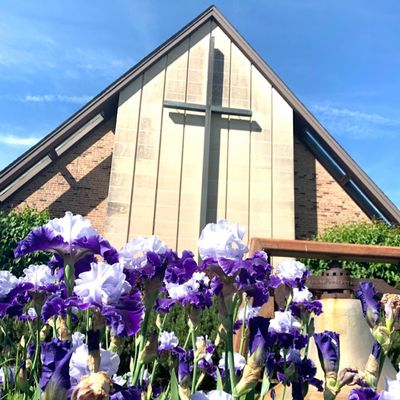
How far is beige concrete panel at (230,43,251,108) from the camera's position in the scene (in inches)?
481

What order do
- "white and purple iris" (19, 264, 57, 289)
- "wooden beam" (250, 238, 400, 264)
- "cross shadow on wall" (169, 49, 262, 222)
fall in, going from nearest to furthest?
"white and purple iris" (19, 264, 57, 289) < "wooden beam" (250, 238, 400, 264) < "cross shadow on wall" (169, 49, 262, 222)

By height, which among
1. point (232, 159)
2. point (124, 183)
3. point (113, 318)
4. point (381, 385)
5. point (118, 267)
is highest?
point (232, 159)

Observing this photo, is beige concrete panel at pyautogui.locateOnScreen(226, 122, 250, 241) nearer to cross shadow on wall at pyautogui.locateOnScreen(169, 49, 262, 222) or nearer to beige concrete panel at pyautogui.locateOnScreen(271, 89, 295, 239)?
cross shadow on wall at pyautogui.locateOnScreen(169, 49, 262, 222)

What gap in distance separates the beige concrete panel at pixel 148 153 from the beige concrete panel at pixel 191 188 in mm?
685

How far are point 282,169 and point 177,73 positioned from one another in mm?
3676

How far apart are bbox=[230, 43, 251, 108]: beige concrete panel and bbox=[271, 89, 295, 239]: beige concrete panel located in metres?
0.74

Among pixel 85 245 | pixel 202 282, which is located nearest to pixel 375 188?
pixel 202 282

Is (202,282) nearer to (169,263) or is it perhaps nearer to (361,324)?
(169,263)

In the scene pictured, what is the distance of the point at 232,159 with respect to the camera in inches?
460

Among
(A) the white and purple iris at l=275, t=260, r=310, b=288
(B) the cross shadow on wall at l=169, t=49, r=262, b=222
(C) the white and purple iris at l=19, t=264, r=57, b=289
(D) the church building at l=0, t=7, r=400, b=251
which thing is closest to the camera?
(C) the white and purple iris at l=19, t=264, r=57, b=289

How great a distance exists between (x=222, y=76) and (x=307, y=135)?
9.02 feet

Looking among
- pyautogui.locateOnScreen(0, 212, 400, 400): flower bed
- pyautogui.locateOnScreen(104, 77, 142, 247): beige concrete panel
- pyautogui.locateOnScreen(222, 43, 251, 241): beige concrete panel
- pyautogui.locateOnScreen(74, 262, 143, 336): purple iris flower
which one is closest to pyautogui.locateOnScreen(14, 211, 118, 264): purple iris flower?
pyautogui.locateOnScreen(0, 212, 400, 400): flower bed

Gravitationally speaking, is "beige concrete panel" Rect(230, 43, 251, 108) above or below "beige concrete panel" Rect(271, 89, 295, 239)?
above

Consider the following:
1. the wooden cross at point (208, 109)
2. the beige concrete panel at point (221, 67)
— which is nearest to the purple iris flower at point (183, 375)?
the wooden cross at point (208, 109)
